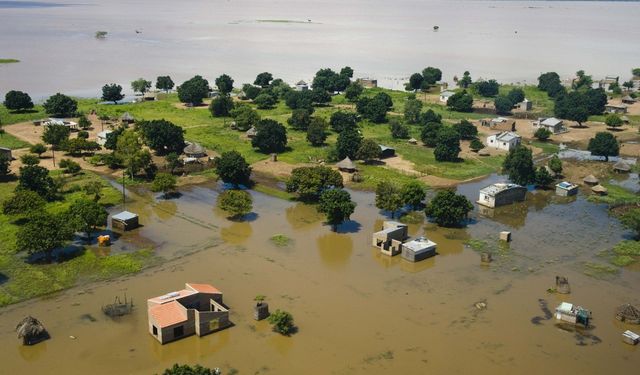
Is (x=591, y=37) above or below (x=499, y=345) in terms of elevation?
above

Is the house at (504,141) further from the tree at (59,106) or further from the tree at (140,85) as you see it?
the tree at (140,85)

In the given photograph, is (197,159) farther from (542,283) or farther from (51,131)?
(542,283)

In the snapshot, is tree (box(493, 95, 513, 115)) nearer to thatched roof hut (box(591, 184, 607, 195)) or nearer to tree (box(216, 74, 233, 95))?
thatched roof hut (box(591, 184, 607, 195))

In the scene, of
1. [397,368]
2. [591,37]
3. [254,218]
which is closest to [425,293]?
[397,368]

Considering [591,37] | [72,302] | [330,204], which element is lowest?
[72,302]

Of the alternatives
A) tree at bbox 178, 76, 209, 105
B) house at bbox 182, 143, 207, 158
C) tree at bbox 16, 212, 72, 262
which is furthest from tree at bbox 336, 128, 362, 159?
tree at bbox 178, 76, 209, 105

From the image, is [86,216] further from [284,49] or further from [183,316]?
[284,49]
